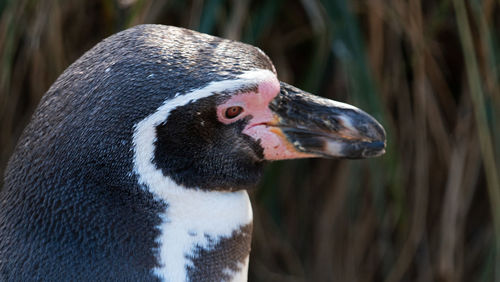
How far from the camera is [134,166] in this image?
121cm

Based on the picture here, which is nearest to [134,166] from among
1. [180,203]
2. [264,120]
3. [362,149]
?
[180,203]

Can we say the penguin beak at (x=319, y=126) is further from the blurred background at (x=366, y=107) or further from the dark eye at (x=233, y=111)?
the blurred background at (x=366, y=107)

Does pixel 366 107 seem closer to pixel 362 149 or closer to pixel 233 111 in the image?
pixel 362 149

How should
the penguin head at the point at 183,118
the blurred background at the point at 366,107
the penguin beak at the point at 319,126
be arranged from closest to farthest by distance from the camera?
1. the penguin head at the point at 183,118
2. the penguin beak at the point at 319,126
3. the blurred background at the point at 366,107

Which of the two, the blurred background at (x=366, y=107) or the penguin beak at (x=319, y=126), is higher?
the penguin beak at (x=319, y=126)

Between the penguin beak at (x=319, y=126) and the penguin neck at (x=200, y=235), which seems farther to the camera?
the penguin beak at (x=319, y=126)

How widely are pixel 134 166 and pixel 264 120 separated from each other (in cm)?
25

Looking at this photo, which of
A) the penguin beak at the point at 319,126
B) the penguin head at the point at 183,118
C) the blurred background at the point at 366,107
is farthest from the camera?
the blurred background at the point at 366,107

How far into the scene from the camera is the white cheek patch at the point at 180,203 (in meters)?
1.21

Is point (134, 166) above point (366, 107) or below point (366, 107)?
above

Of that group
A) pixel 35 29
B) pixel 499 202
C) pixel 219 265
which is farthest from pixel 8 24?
pixel 499 202

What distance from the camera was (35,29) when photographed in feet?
6.24

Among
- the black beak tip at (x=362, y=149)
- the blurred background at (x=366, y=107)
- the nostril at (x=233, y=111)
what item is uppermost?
the nostril at (x=233, y=111)

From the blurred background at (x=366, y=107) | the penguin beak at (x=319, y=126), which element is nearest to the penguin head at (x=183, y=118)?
the penguin beak at (x=319, y=126)
